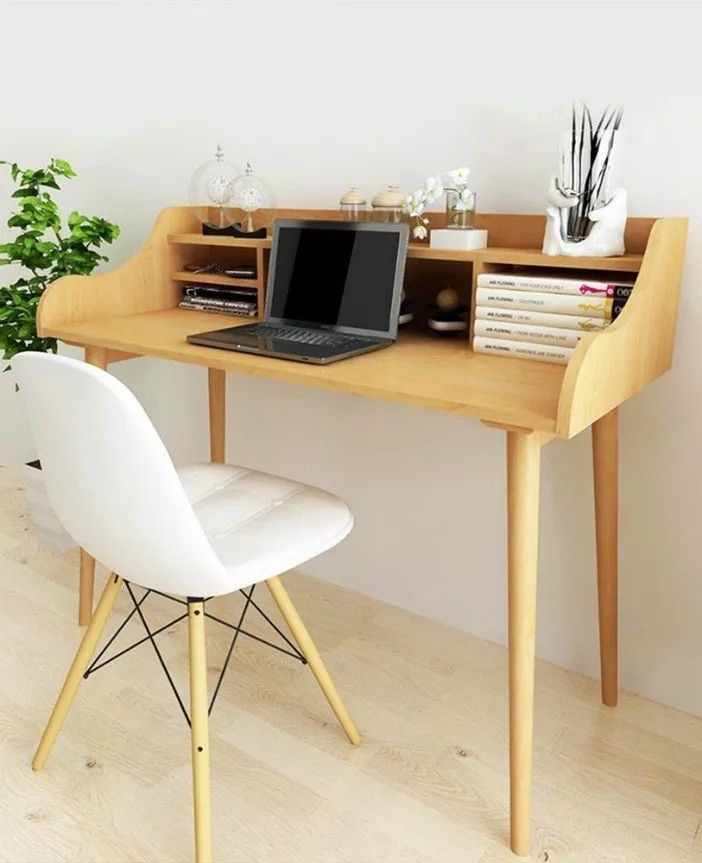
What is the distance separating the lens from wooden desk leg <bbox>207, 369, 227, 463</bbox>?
2.16 meters

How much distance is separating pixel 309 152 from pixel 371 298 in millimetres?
528

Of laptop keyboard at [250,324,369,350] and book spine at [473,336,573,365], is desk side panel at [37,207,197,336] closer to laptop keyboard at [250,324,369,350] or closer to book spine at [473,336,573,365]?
laptop keyboard at [250,324,369,350]

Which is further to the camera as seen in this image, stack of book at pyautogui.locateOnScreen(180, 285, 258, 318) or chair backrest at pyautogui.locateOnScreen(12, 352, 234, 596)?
stack of book at pyautogui.locateOnScreen(180, 285, 258, 318)

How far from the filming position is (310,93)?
1954 mm

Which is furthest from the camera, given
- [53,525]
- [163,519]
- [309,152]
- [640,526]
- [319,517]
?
[53,525]

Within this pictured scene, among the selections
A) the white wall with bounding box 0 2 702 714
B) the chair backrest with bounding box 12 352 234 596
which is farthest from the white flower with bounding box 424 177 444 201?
the chair backrest with bounding box 12 352 234 596

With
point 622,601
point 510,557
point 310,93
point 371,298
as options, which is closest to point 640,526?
point 622,601

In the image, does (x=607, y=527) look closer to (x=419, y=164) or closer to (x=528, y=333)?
(x=528, y=333)

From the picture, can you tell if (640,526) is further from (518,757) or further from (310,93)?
(310,93)

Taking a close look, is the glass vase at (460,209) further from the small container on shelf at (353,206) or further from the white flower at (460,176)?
the small container on shelf at (353,206)

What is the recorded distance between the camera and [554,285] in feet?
4.71

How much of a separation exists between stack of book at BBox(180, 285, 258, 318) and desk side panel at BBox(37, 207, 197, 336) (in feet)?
0.22

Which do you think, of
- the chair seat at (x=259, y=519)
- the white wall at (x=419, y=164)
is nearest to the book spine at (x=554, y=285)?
the white wall at (x=419, y=164)

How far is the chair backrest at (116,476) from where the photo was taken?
1089mm
